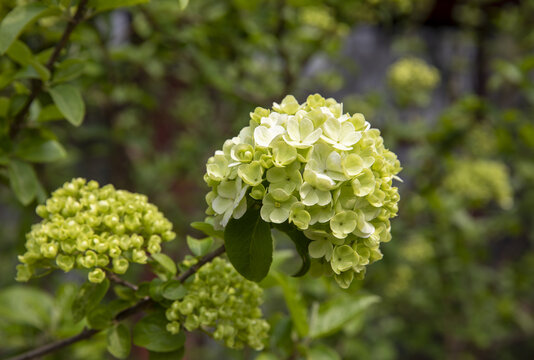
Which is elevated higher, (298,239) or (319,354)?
(298,239)

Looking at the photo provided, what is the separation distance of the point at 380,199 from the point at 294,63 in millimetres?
1786

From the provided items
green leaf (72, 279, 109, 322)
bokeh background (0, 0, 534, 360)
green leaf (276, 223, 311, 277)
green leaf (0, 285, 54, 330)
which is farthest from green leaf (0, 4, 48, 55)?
green leaf (0, 285, 54, 330)

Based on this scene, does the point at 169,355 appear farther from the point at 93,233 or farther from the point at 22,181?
the point at 22,181

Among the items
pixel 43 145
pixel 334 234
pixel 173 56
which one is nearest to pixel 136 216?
pixel 334 234

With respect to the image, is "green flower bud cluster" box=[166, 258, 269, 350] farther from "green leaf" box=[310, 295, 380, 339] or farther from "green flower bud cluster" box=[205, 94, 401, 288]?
"green leaf" box=[310, 295, 380, 339]

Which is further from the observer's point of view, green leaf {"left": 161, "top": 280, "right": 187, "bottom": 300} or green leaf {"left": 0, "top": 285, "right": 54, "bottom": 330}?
green leaf {"left": 0, "top": 285, "right": 54, "bottom": 330}

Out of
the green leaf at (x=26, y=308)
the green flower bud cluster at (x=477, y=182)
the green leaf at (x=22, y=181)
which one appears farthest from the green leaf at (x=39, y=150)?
the green flower bud cluster at (x=477, y=182)

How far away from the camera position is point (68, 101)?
102 centimetres

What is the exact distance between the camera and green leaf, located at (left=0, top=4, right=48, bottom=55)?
0.85 meters

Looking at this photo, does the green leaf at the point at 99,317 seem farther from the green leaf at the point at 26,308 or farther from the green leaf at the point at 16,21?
the green leaf at the point at 26,308

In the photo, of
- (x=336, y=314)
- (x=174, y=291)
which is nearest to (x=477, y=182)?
(x=336, y=314)

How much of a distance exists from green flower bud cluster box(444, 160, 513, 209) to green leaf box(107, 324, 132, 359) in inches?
81.8

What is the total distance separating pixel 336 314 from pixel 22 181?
0.80 m

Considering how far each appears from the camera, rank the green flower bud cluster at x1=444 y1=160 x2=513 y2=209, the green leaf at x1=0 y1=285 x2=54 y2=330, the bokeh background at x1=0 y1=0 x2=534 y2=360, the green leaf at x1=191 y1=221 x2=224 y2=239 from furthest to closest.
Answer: the green flower bud cluster at x1=444 y1=160 x2=513 y2=209 → the bokeh background at x1=0 y1=0 x2=534 y2=360 → the green leaf at x1=0 y1=285 x2=54 y2=330 → the green leaf at x1=191 y1=221 x2=224 y2=239
